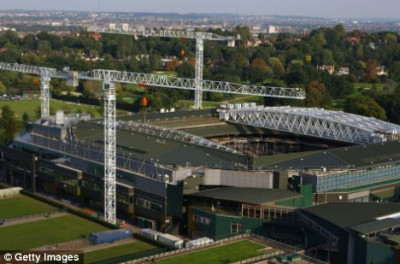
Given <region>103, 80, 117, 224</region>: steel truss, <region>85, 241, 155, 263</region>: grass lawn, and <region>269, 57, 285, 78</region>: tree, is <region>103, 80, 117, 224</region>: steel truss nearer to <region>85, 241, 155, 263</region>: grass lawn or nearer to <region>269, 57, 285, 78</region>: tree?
<region>85, 241, 155, 263</region>: grass lawn

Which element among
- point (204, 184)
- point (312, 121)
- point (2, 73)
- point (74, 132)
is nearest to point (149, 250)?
point (204, 184)

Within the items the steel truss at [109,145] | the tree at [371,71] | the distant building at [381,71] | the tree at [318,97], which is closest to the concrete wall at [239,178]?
the steel truss at [109,145]

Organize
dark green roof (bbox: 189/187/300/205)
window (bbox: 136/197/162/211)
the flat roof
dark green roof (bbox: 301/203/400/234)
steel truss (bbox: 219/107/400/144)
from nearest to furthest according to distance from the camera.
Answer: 1. dark green roof (bbox: 301/203/400/234)
2. dark green roof (bbox: 189/187/300/205)
3. the flat roof
4. window (bbox: 136/197/162/211)
5. steel truss (bbox: 219/107/400/144)

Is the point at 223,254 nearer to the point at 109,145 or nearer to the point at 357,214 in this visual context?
the point at 357,214

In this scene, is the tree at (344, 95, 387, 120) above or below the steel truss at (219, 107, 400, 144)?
below

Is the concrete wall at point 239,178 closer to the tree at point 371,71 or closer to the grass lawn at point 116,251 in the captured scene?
the grass lawn at point 116,251

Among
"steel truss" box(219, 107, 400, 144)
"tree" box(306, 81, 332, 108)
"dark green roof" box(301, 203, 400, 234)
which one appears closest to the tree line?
"tree" box(306, 81, 332, 108)

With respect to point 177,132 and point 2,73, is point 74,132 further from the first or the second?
point 2,73
